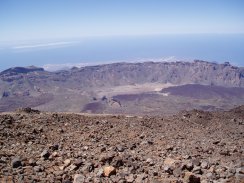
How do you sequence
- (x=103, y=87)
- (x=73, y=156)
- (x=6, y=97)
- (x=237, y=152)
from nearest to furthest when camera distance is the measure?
1. (x=73, y=156)
2. (x=237, y=152)
3. (x=6, y=97)
4. (x=103, y=87)

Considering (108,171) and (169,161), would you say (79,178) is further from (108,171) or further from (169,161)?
(169,161)

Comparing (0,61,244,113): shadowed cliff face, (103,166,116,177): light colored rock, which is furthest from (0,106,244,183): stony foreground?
(0,61,244,113): shadowed cliff face

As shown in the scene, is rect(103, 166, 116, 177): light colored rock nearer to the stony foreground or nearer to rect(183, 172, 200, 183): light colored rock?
the stony foreground

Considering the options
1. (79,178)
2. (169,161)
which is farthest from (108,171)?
(169,161)

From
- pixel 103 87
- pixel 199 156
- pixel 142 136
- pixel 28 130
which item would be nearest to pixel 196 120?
pixel 142 136

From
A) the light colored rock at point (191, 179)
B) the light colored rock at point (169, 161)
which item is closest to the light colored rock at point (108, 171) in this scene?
the light colored rock at point (191, 179)

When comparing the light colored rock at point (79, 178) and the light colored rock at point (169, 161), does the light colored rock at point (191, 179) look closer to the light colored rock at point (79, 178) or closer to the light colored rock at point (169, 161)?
the light colored rock at point (169, 161)

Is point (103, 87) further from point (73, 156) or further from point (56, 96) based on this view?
point (73, 156)

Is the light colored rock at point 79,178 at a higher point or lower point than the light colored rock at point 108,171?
higher

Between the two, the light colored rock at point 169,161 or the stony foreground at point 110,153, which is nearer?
the stony foreground at point 110,153
